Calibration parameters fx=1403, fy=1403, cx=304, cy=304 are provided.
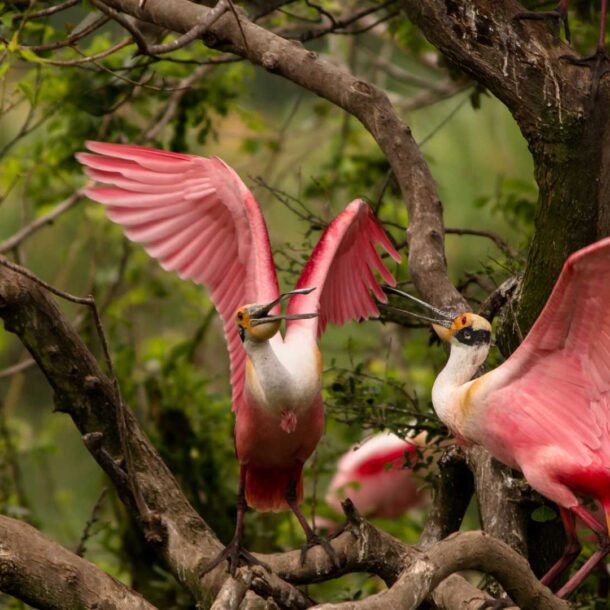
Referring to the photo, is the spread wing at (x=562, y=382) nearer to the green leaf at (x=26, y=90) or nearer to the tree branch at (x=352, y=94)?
the tree branch at (x=352, y=94)

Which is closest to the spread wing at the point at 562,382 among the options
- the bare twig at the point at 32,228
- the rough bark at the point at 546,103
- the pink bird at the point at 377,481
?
the rough bark at the point at 546,103

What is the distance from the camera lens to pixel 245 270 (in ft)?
17.1

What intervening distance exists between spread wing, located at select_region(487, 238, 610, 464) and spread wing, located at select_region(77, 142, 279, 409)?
980mm

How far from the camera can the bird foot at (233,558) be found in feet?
14.3

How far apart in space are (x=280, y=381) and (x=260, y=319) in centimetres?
21

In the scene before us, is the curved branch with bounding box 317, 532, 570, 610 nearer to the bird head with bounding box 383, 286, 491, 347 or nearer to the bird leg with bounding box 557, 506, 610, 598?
the bird leg with bounding box 557, 506, 610, 598

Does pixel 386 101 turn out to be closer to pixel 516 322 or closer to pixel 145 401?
pixel 516 322

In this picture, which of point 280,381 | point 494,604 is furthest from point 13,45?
point 494,604

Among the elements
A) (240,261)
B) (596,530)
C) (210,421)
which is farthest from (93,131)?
(596,530)

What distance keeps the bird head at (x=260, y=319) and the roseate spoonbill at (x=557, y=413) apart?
66 cm

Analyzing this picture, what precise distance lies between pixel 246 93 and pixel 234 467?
205 cm

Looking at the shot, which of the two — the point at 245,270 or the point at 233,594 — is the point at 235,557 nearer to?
the point at 233,594

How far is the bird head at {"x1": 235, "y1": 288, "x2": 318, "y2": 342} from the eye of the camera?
461 cm

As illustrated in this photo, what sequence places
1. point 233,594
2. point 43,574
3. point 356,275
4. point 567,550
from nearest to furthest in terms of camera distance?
point 233,594
point 43,574
point 567,550
point 356,275
